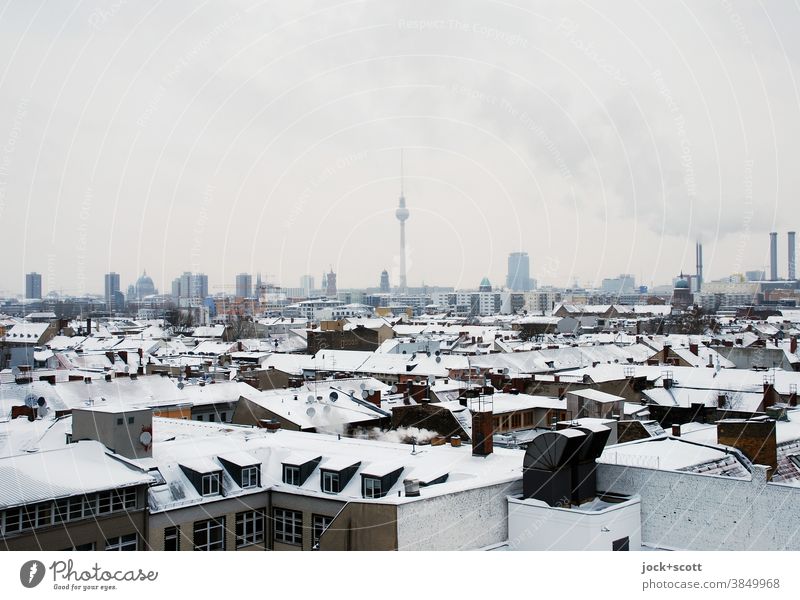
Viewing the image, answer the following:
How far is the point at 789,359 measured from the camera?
34000 millimetres

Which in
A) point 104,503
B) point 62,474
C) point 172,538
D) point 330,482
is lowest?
point 172,538

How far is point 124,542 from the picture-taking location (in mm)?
11297

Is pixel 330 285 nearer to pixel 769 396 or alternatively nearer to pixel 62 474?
pixel 769 396

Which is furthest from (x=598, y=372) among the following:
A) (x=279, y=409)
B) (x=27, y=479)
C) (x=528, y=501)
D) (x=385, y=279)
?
A: (x=385, y=279)

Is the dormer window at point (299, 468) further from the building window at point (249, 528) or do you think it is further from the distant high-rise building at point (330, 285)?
the distant high-rise building at point (330, 285)

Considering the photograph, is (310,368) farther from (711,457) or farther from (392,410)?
(711,457)

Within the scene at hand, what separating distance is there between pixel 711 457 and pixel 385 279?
15701cm

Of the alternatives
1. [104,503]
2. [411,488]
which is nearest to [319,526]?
[411,488]

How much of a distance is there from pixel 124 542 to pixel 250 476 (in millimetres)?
2270

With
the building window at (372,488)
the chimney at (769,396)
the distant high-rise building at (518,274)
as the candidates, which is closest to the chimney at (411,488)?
the building window at (372,488)

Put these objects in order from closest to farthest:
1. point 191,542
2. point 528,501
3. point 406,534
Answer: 1. point 406,534
2. point 528,501
3. point 191,542

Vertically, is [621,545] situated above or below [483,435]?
below

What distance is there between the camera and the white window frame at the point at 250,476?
12.9m

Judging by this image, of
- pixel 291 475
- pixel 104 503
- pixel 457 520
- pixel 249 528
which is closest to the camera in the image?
pixel 457 520
